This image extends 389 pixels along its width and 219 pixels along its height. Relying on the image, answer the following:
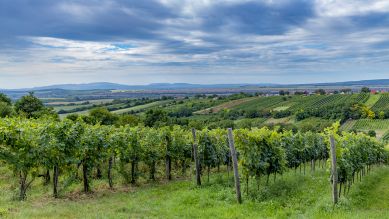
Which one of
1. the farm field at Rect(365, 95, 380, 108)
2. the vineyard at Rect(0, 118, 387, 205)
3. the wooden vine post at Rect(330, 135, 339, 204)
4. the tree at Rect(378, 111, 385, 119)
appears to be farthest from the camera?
the farm field at Rect(365, 95, 380, 108)

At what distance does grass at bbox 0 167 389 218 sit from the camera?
9688 mm

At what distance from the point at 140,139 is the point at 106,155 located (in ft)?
9.57

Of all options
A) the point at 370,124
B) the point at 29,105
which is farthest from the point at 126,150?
the point at 370,124

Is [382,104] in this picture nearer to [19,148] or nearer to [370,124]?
[370,124]

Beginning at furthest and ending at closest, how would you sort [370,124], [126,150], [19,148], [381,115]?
1. [381,115]
2. [370,124]
3. [126,150]
4. [19,148]

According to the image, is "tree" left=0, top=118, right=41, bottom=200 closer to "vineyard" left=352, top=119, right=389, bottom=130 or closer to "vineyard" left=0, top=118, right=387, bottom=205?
"vineyard" left=0, top=118, right=387, bottom=205

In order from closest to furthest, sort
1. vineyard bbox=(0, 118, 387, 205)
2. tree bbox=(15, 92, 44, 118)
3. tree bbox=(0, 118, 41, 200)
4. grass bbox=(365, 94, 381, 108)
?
1. tree bbox=(0, 118, 41, 200)
2. vineyard bbox=(0, 118, 387, 205)
3. tree bbox=(15, 92, 44, 118)
4. grass bbox=(365, 94, 381, 108)

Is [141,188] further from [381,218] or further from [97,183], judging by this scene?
[381,218]

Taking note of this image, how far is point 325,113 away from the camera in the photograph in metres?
103

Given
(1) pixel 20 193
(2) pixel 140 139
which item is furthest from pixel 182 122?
(1) pixel 20 193

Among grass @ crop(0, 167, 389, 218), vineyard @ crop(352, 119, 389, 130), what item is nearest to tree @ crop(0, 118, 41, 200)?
grass @ crop(0, 167, 389, 218)

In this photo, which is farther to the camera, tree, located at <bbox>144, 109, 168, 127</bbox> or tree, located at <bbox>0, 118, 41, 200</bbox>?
tree, located at <bbox>144, 109, 168, 127</bbox>

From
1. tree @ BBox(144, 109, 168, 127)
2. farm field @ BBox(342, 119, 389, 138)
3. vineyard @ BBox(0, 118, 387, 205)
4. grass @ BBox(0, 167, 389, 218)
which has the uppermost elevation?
vineyard @ BBox(0, 118, 387, 205)

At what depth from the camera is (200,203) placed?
1148 centimetres
